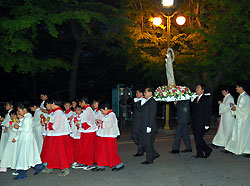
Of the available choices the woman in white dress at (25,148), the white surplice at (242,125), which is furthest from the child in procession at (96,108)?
the white surplice at (242,125)

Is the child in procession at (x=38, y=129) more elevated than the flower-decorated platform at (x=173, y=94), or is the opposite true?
the flower-decorated platform at (x=173, y=94)

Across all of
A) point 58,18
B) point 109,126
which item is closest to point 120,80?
point 58,18

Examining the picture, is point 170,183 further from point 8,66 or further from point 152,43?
point 152,43

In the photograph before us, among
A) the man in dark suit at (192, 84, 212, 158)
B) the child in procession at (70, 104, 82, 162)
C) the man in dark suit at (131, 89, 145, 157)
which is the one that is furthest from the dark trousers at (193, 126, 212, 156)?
the child in procession at (70, 104, 82, 162)

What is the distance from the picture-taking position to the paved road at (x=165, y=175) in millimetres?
6457

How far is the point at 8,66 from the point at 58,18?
2775mm

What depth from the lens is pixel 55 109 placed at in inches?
283

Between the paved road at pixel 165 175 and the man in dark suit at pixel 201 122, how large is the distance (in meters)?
0.31

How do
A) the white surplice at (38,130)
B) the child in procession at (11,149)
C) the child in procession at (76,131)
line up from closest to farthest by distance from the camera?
the child in procession at (11,149) < the child in procession at (76,131) < the white surplice at (38,130)

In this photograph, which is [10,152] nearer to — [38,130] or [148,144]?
[38,130]

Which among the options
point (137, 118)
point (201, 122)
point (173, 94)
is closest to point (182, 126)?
point (201, 122)

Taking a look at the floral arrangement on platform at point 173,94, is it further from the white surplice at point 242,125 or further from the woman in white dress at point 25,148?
the woman in white dress at point 25,148

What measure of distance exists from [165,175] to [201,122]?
2441 mm

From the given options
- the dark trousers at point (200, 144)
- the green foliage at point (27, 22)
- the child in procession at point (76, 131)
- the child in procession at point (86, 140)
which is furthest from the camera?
the green foliage at point (27, 22)
